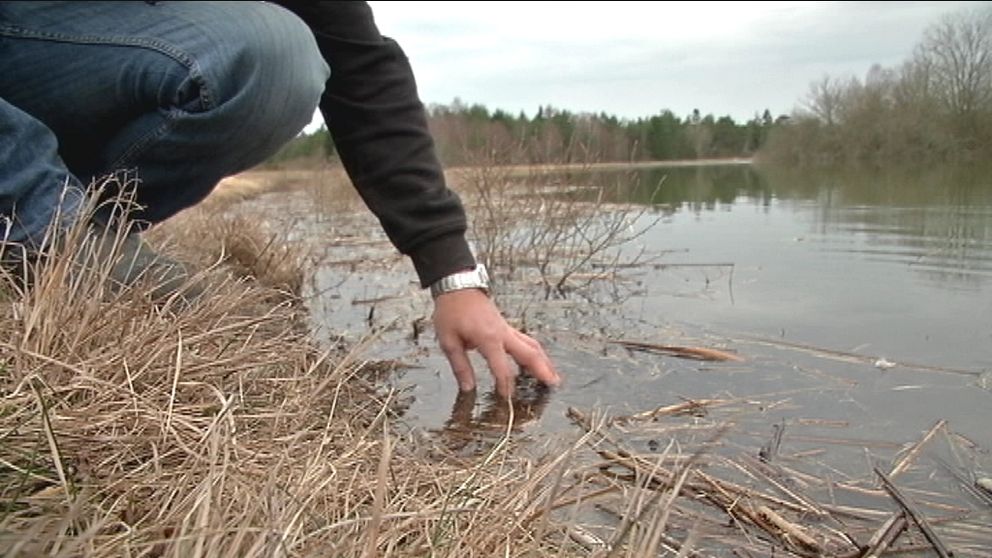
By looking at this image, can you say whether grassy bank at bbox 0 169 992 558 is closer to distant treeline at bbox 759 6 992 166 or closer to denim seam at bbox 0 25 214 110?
denim seam at bbox 0 25 214 110

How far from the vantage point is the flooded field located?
1356 millimetres

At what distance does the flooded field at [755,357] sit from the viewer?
4.45 ft

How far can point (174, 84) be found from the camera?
130 cm

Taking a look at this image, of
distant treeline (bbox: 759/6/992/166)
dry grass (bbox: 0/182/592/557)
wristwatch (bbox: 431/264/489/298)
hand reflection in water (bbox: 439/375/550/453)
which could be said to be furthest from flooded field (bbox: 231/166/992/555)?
distant treeline (bbox: 759/6/992/166)

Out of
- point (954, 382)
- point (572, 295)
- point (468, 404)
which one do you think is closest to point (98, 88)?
point (468, 404)

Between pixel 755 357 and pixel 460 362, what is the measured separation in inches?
35.5

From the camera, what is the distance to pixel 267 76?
1372 mm

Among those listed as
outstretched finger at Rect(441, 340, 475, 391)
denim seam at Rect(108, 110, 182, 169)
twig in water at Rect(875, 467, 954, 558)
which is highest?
denim seam at Rect(108, 110, 182, 169)

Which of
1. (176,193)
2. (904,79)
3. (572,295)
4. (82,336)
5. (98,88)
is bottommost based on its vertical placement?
(572,295)

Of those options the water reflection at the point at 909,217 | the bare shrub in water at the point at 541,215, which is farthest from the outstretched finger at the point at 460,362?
the water reflection at the point at 909,217

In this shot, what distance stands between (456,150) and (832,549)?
418cm

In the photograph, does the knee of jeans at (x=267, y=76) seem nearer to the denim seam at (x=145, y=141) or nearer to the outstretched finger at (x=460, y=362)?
the denim seam at (x=145, y=141)

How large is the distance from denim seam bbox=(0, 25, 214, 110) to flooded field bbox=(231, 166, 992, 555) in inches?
20.7

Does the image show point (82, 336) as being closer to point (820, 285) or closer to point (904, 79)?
point (820, 285)
